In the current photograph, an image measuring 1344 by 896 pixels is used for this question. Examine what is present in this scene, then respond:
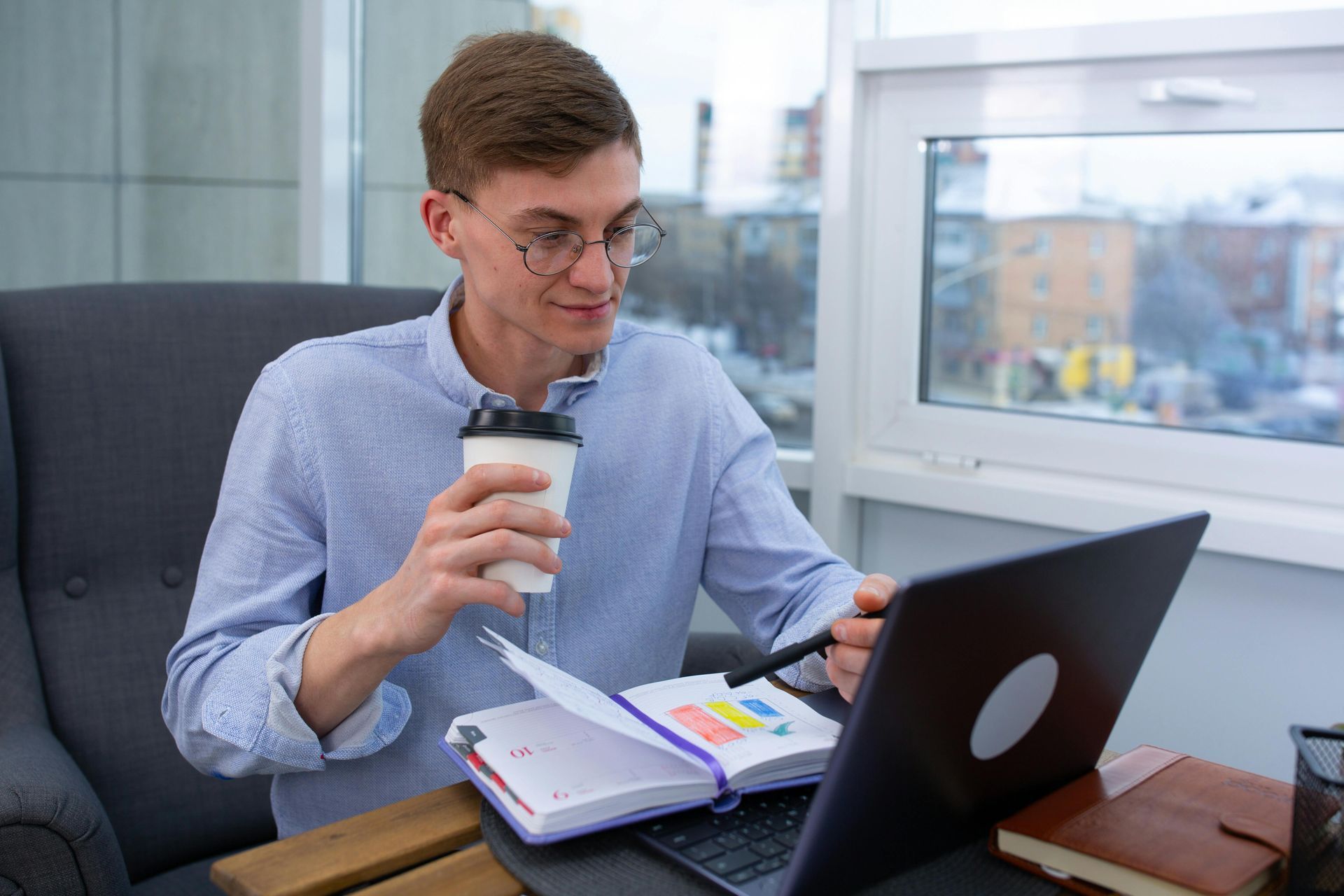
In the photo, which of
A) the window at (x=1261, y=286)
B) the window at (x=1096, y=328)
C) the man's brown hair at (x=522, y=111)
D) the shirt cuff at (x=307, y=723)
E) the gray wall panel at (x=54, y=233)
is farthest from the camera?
the gray wall panel at (x=54, y=233)

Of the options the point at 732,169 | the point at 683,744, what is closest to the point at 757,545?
the point at 683,744

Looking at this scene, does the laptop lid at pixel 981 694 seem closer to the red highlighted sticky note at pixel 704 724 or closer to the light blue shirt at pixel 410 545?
the red highlighted sticky note at pixel 704 724

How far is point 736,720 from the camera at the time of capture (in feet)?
2.99

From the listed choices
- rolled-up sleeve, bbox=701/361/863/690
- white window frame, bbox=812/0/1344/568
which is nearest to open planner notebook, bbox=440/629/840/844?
rolled-up sleeve, bbox=701/361/863/690

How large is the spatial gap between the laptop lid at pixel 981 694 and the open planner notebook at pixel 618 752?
0.14 metres

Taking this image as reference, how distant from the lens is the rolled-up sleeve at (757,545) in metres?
1.23

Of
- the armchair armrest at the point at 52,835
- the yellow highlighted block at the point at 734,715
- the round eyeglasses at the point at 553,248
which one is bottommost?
the armchair armrest at the point at 52,835

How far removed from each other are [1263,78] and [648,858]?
131cm

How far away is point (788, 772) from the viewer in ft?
2.73

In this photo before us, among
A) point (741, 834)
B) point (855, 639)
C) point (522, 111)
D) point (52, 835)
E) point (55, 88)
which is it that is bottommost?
point (52, 835)

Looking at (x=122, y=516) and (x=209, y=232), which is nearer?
(x=122, y=516)

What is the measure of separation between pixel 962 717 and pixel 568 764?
0.97 ft

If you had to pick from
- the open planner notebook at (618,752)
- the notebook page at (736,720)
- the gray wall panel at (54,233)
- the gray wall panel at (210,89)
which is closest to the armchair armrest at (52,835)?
the open planner notebook at (618,752)

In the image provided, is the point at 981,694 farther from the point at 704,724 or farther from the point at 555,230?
the point at 555,230
